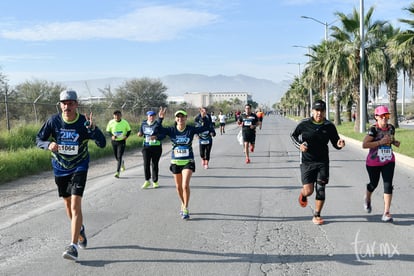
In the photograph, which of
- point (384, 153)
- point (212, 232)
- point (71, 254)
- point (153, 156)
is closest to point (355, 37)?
point (153, 156)

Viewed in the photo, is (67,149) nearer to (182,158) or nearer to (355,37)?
(182,158)

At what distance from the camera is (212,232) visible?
6527mm

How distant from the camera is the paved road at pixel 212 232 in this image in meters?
5.09

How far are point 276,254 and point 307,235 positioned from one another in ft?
3.19

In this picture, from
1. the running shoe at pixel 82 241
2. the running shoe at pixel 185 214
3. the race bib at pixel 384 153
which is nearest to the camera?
the running shoe at pixel 82 241

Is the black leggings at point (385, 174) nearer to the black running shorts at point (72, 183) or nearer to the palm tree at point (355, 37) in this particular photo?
the black running shorts at point (72, 183)

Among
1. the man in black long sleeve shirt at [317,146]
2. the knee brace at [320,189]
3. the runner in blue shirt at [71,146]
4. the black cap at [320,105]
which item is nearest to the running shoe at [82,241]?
the runner in blue shirt at [71,146]

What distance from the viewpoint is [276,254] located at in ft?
18.1

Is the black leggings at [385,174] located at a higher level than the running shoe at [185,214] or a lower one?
higher

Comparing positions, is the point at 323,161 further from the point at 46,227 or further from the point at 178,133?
the point at 46,227

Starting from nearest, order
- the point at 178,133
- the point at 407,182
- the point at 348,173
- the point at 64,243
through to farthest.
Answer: the point at 64,243, the point at 178,133, the point at 407,182, the point at 348,173

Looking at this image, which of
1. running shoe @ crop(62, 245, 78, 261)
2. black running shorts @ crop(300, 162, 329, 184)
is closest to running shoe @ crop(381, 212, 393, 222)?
black running shorts @ crop(300, 162, 329, 184)

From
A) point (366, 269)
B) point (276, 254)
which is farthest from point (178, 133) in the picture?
point (366, 269)

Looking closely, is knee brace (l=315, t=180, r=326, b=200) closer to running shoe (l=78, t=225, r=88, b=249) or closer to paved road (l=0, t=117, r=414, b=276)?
paved road (l=0, t=117, r=414, b=276)
